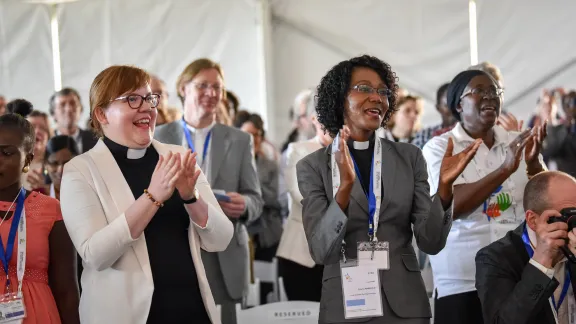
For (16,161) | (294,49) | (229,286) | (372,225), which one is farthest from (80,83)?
(372,225)

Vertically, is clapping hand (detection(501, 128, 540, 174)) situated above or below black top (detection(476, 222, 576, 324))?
above

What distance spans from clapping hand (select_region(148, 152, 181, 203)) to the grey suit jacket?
1578 mm

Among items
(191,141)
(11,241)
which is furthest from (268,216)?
(11,241)

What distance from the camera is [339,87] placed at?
3.36 metres

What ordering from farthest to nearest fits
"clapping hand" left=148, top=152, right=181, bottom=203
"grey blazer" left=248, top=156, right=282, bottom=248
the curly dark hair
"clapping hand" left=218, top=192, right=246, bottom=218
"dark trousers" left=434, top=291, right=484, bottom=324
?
"grey blazer" left=248, top=156, right=282, bottom=248 → "clapping hand" left=218, top=192, right=246, bottom=218 → "dark trousers" left=434, top=291, right=484, bottom=324 → the curly dark hair → "clapping hand" left=148, top=152, right=181, bottom=203

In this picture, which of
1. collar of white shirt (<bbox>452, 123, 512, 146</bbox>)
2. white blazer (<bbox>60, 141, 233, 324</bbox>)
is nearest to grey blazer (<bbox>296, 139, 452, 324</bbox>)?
white blazer (<bbox>60, 141, 233, 324</bbox>)

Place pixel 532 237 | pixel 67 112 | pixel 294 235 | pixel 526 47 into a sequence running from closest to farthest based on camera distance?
pixel 532 237
pixel 294 235
pixel 67 112
pixel 526 47

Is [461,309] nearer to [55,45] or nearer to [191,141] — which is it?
[191,141]

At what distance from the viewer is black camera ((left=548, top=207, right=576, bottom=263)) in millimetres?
3008

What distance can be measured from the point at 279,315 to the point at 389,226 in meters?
0.98

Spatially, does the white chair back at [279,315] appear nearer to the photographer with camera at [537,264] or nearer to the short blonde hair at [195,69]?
the photographer with camera at [537,264]

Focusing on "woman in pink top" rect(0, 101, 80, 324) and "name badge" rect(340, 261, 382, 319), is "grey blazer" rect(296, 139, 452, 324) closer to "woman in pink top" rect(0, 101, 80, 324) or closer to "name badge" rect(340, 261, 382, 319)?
"name badge" rect(340, 261, 382, 319)

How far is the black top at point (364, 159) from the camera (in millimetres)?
3199

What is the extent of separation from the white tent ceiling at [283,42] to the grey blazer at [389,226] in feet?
20.0
